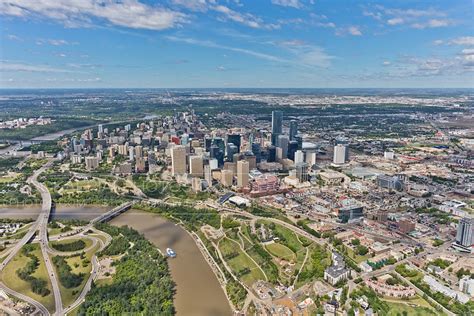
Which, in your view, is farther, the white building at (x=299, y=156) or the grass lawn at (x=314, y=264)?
the white building at (x=299, y=156)

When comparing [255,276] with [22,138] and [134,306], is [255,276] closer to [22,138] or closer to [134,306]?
[134,306]

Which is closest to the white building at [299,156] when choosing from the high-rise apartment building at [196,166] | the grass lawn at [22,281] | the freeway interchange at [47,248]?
the high-rise apartment building at [196,166]

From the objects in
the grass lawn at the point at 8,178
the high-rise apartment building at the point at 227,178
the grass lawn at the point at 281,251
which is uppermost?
the high-rise apartment building at the point at 227,178

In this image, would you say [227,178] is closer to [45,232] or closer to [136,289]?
[45,232]

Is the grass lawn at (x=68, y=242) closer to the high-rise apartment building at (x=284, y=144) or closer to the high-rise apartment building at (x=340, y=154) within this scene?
the high-rise apartment building at (x=284, y=144)

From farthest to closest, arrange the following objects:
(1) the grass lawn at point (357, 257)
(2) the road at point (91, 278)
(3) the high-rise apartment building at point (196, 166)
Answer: (3) the high-rise apartment building at point (196, 166), (1) the grass lawn at point (357, 257), (2) the road at point (91, 278)

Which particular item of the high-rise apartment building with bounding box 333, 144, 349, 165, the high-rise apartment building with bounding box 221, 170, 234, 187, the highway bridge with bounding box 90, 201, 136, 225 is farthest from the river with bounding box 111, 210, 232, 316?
the high-rise apartment building with bounding box 333, 144, 349, 165

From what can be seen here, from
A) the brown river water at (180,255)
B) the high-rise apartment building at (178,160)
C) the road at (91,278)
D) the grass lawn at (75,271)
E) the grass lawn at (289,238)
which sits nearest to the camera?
the road at (91,278)
